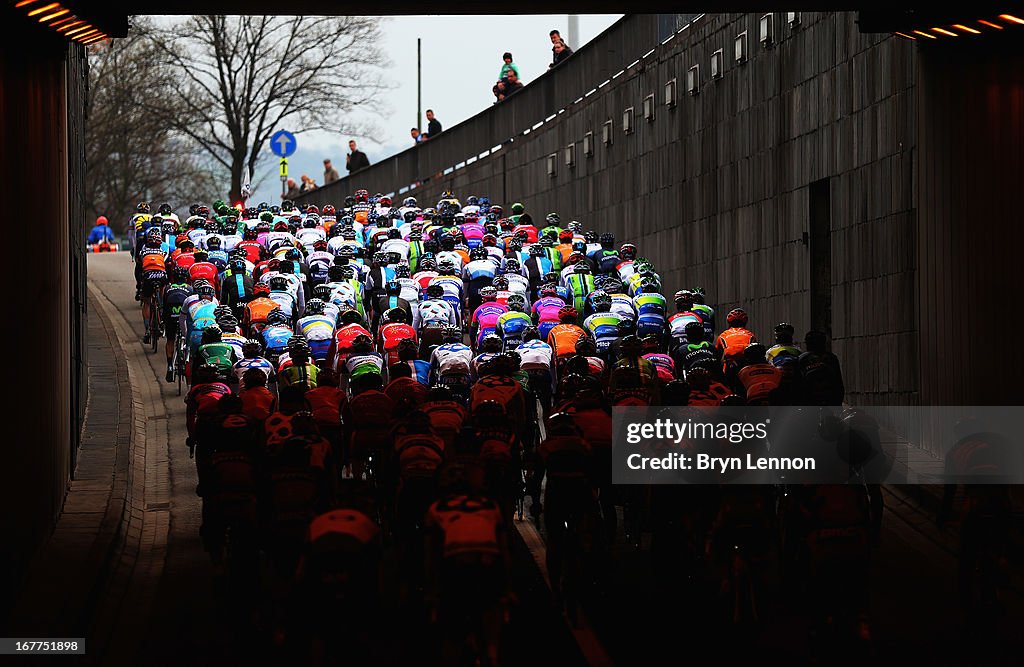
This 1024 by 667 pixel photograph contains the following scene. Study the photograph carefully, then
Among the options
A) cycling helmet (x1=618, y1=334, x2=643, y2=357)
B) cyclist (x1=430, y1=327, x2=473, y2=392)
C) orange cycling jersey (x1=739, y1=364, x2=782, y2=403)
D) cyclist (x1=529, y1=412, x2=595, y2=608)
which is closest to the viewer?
cyclist (x1=529, y1=412, x2=595, y2=608)

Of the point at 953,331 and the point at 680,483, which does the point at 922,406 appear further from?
the point at 680,483

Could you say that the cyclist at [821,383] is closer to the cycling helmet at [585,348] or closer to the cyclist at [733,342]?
the cyclist at [733,342]

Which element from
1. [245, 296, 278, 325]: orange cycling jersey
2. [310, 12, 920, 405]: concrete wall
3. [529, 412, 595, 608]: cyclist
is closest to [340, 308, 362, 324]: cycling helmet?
[245, 296, 278, 325]: orange cycling jersey

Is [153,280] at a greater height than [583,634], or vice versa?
[153,280]

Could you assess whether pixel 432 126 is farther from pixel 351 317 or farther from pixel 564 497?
pixel 564 497

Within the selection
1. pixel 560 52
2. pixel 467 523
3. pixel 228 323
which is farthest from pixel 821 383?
pixel 560 52

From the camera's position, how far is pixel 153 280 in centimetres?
2948

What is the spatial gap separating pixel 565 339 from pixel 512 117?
26.3 meters

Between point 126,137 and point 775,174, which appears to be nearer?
point 775,174

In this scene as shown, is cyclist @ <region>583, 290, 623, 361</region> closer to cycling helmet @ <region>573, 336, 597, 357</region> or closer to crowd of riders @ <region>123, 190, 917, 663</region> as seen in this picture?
crowd of riders @ <region>123, 190, 917, 663</region>

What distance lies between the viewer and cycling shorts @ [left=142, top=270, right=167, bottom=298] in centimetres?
2947

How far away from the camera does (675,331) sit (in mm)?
23109

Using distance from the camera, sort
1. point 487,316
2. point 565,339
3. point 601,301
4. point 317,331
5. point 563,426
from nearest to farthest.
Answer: point 563,426
point 565,339
point 317,331
point 601,301
point 487,316

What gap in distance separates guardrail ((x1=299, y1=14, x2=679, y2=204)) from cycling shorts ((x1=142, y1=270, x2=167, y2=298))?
12523 mm
